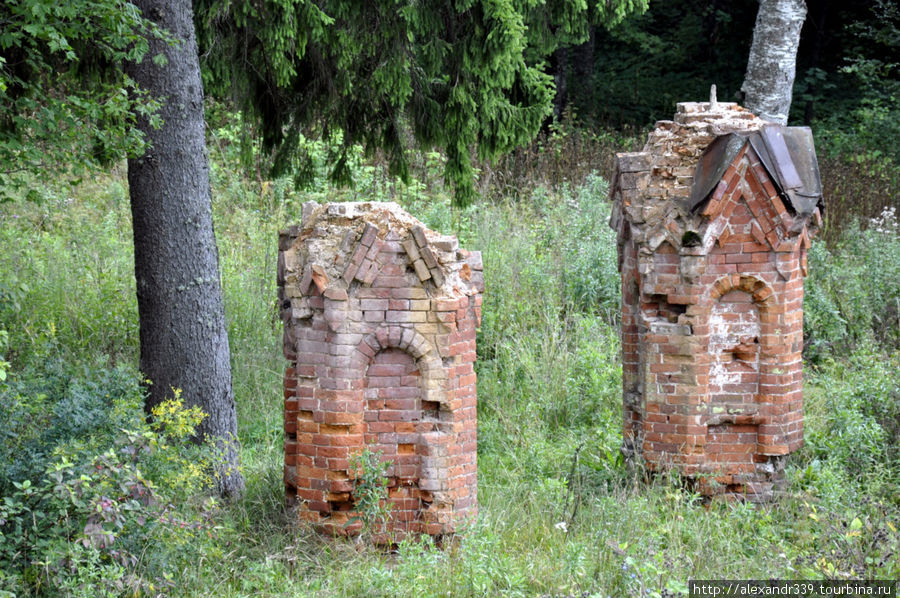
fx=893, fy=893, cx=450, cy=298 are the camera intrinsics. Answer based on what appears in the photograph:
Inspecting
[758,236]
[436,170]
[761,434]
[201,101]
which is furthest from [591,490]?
[436,170]

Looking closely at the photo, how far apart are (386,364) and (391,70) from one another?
353 cm

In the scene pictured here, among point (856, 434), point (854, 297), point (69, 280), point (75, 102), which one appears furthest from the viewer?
point (854, 297)

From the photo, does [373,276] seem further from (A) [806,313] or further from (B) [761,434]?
(A) [806,313]

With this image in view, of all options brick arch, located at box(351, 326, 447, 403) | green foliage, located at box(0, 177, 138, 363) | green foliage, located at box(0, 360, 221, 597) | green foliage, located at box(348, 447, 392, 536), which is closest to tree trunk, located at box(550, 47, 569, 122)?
green foliage, located at box(0, 177, 138, 363)

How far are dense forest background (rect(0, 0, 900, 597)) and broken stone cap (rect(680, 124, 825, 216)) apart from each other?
81.3 inches

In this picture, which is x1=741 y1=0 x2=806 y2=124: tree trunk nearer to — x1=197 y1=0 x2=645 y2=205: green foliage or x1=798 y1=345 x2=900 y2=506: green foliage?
x1=197 y1=0 x2=645 y2=205: green foliage

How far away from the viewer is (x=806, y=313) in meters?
10.6

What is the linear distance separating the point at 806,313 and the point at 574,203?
12.5 feet

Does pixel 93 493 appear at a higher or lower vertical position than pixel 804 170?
lower

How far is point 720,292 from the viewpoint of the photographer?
671 cm

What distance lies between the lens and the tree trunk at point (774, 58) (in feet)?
34.5

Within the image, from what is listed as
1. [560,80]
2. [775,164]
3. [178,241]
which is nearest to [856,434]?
[775,164]

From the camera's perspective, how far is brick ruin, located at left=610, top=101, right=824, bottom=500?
6.59m

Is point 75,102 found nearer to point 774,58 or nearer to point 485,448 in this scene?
point 485,448
